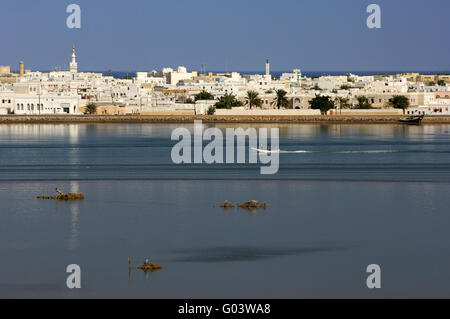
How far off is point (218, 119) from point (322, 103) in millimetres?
8861

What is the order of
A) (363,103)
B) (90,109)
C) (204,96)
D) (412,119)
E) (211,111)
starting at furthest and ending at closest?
(204,96) → (363,103) → (211,111) → (90,109) → (412,119)

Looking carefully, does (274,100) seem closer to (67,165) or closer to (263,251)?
(67,165)

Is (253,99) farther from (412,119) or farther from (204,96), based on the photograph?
(412,119)

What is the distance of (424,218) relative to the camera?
21.7 m

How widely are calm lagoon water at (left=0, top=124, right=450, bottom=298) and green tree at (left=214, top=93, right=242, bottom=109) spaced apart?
4296 centimetres

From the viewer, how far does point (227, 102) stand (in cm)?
8038

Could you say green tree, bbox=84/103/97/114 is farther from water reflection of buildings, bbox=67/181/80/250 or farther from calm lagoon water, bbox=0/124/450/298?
water reflection of buildings, bbox=67/181/80/250

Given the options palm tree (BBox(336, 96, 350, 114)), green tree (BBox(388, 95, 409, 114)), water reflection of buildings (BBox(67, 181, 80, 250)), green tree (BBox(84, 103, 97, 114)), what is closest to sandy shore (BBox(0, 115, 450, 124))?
green tree (BBox(84, 103, 97, 114))

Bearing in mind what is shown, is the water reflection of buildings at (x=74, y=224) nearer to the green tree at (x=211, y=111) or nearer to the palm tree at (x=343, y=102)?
the green tree at (x=211, y=111)

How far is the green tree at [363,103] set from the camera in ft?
267

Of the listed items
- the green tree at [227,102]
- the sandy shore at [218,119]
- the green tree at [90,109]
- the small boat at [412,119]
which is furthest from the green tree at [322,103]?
the green tree at [90,109]

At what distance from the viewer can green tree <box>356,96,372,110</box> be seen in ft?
267

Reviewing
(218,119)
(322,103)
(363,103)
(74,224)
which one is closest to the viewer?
(74,224)

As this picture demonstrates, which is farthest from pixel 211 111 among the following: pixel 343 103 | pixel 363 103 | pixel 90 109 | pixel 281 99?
pixel 363 103
